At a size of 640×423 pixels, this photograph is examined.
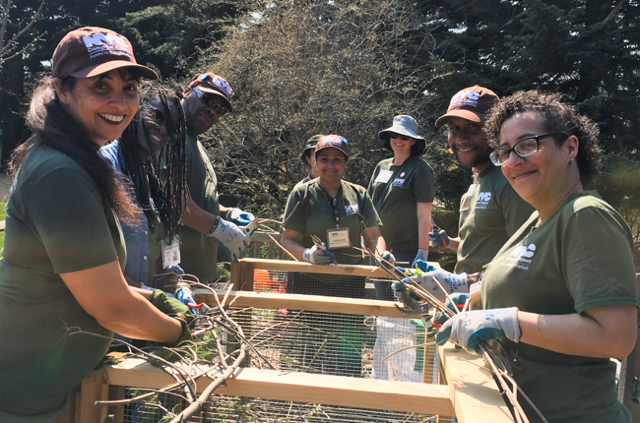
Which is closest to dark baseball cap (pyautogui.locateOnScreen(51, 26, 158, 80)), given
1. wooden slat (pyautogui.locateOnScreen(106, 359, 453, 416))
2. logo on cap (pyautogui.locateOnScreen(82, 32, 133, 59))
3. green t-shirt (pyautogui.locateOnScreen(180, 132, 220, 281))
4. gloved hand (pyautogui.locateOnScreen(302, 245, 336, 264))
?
logo on cap (pyautogui.locateOnScreen(82, 32, 133, 59))

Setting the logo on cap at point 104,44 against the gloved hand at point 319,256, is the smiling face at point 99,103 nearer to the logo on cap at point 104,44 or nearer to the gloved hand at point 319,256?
the logo on cap at point 104,44

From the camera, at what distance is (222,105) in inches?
128

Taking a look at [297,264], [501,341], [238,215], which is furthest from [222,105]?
[501,341]

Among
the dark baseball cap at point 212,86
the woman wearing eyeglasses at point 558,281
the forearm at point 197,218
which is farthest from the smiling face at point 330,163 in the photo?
the woman wearing eyeglasses at point 558,281

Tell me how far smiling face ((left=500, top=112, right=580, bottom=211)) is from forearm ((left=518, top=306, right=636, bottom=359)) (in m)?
0.39

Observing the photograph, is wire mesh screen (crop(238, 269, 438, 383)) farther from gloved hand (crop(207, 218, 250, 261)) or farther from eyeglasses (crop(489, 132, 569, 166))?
eyeglasses (crop(489, 132, 569, 166))

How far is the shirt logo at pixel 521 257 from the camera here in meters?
1.47

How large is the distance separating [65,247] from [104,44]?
27.4 inches

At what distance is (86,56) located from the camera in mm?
1512

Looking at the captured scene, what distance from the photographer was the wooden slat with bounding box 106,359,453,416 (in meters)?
1.46

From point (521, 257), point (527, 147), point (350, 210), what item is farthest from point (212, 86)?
point (521, 257)

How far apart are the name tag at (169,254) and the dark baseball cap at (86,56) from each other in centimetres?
111

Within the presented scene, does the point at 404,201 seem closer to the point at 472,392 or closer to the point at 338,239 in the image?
the point at 338,239

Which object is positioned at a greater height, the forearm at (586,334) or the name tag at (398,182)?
the name tag at (398,182)
